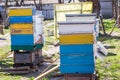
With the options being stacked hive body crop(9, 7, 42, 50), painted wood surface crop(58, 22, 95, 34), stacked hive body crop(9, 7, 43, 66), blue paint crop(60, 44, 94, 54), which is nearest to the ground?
stacked hive body crop(9, 7, 43, 66)

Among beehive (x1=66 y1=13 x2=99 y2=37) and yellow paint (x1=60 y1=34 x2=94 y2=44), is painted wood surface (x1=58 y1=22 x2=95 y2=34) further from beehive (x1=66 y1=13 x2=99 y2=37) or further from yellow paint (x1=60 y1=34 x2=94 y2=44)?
beehive (x1=66 y1=13 x2=99 y2=37)

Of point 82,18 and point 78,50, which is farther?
point 82,18

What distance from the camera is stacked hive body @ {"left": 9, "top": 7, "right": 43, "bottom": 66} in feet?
35.0

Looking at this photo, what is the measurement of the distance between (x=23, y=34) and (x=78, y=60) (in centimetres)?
310

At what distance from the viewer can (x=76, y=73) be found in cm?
816

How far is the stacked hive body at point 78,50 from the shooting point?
8062mm

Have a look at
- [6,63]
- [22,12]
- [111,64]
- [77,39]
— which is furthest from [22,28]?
[77,39]

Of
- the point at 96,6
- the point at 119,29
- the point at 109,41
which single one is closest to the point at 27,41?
the point at 109,41

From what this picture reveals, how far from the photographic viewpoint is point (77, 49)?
8.11 m

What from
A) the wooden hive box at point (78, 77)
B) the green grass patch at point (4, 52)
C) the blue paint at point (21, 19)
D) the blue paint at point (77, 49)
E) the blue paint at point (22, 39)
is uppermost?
the blue paint at point (21, 19)

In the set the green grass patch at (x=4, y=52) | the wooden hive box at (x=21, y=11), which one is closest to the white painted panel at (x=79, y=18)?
the wooden hive box at (x=21, y=11)

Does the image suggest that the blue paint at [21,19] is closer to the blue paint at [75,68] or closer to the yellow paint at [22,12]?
the yellow paint at [22,12]

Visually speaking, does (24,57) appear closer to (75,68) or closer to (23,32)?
(23,32)

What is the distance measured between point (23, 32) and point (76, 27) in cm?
309
